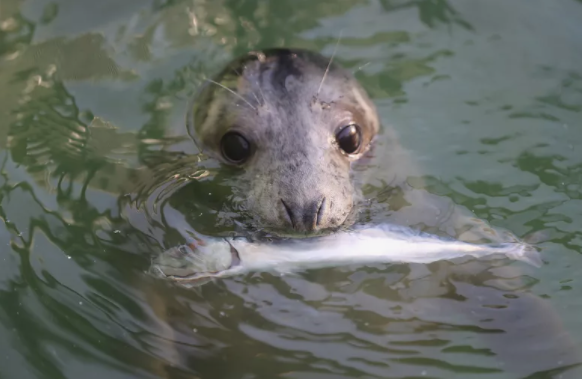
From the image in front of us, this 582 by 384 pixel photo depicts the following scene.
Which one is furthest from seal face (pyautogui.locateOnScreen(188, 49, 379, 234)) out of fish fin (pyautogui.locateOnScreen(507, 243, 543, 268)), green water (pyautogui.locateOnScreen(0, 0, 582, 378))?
fish fin (pyautogui.locateOnScreen(507, 243, 543, 268))

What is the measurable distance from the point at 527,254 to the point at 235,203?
57.4 inches

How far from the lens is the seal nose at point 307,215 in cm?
284

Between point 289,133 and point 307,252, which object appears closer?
point 307,252

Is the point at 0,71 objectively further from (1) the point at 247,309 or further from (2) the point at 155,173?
(1) the point at 247,309

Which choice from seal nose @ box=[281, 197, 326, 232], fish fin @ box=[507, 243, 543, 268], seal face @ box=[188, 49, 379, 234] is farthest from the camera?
fish fin @ box=[507, 243, 543, 268]

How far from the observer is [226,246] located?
2.93 meters

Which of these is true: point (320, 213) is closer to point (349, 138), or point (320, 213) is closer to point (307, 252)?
point (307, 252)

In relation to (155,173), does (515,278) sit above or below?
below

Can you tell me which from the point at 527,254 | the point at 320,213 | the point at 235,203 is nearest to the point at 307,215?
the point at 320,213

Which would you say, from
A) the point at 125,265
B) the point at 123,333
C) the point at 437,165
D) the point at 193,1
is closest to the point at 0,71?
the point at 193,1

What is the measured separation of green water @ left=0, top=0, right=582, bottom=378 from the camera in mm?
3029

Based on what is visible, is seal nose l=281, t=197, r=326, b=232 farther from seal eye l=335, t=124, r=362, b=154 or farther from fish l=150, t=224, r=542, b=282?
seal eye l=335, t=124, r=362, b=154

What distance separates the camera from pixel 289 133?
323cm

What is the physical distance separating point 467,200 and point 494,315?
2.71 feet
